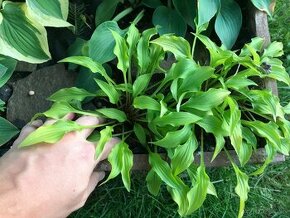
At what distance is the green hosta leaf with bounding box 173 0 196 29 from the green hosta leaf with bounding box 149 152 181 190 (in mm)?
427

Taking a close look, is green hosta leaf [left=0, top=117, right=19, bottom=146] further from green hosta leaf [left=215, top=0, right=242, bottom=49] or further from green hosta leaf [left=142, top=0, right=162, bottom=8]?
green hosta leaf [left=215, top=0, right=242, bottom=49]

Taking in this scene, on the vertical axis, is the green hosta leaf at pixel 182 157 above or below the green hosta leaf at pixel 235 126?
below

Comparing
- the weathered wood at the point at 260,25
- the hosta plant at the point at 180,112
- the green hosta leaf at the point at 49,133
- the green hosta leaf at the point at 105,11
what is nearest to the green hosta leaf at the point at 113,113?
the hosta plant at the point at 180,112

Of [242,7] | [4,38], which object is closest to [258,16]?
[242,7]

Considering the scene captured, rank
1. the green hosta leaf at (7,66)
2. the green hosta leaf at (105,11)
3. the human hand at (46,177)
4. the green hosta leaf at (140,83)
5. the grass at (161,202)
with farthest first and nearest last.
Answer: the grass at (161,202)
the green hosta leaf at (105,11)
the green hosta leaf at (7,66)
the green hosta leaf at (140,83)
the human hand at (46,177)

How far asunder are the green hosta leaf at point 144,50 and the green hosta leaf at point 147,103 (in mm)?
98

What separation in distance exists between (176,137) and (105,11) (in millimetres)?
480

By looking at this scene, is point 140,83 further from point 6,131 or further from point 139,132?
point 6,131

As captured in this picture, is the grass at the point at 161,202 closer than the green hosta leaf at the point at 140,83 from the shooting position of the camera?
No

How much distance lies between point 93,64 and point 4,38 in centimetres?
25

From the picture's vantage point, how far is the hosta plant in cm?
111

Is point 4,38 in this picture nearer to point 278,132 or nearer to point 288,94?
point 278,132

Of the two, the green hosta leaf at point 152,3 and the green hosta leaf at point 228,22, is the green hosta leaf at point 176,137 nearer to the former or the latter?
the green hosta leaf at point 228,22

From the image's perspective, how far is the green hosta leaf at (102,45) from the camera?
4.06 feet
